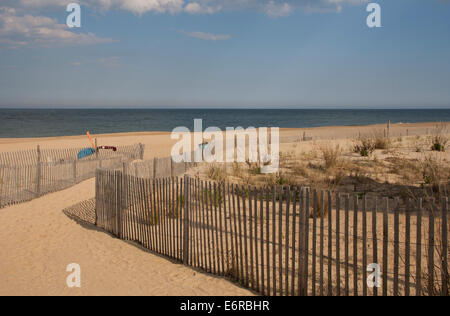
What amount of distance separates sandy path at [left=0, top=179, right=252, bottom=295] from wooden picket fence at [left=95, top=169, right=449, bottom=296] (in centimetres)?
35

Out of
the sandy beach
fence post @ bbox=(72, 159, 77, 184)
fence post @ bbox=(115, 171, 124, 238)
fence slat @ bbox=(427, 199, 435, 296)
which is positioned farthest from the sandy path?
fence post @ bbox=(72, 159, 77, 184)

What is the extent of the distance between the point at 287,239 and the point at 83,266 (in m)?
3.43

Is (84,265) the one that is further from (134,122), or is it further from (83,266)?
(134,122)

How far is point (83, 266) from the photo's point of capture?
5875mm

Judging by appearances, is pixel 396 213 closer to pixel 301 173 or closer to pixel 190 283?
pixel 190 283

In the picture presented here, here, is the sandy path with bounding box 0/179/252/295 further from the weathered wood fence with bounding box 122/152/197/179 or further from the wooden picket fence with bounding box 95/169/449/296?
the weathered wood fence with bounding box 122/152/197/179

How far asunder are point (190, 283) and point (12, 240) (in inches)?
171

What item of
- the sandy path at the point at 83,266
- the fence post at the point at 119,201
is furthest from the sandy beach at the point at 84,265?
the fence post at the point at 119,201

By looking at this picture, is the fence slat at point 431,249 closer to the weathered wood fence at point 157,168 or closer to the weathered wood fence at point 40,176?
the weathered wood fence at point 157,168

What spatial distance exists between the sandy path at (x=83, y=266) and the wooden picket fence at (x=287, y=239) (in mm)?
350

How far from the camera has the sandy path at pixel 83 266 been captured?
505cm

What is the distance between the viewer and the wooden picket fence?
13.3ft

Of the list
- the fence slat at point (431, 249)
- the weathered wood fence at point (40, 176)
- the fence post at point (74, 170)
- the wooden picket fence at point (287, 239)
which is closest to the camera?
the fence slat at point (431, 249)
